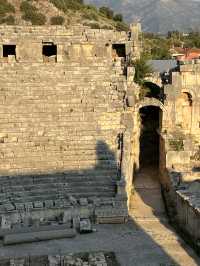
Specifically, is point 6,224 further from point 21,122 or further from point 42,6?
point 42,6

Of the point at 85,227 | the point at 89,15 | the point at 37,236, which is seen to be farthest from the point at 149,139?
the point at 89,15

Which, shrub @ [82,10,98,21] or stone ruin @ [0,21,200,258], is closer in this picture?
stone ruin @ [0,21,200,258]

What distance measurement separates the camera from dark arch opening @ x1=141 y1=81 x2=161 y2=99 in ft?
78.6

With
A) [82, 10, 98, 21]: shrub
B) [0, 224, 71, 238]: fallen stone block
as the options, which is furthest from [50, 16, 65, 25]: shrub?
[0, 224, 71, 238]: fallen stone block

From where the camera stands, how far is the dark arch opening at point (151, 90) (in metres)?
24.0

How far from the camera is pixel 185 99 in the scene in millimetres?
23609

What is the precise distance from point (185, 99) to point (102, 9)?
127 ft

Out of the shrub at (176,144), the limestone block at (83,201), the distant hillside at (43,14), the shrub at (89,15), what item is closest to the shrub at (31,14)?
the distant hillside at (43,14)

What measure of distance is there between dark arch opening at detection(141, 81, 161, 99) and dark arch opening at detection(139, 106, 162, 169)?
831 mm

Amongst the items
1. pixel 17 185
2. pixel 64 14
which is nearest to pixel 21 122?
pixel 17 185

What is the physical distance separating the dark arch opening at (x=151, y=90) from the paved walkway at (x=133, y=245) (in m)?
8.19

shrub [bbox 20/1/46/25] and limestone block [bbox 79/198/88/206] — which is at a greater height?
shrub [bbox 20/1/46/25]

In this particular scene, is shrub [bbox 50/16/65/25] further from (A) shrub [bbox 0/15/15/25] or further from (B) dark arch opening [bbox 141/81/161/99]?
(B) dark arch opening [bbox 141/81/161/99]

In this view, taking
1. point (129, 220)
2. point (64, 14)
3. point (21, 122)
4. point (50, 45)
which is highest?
point (64, 14)
